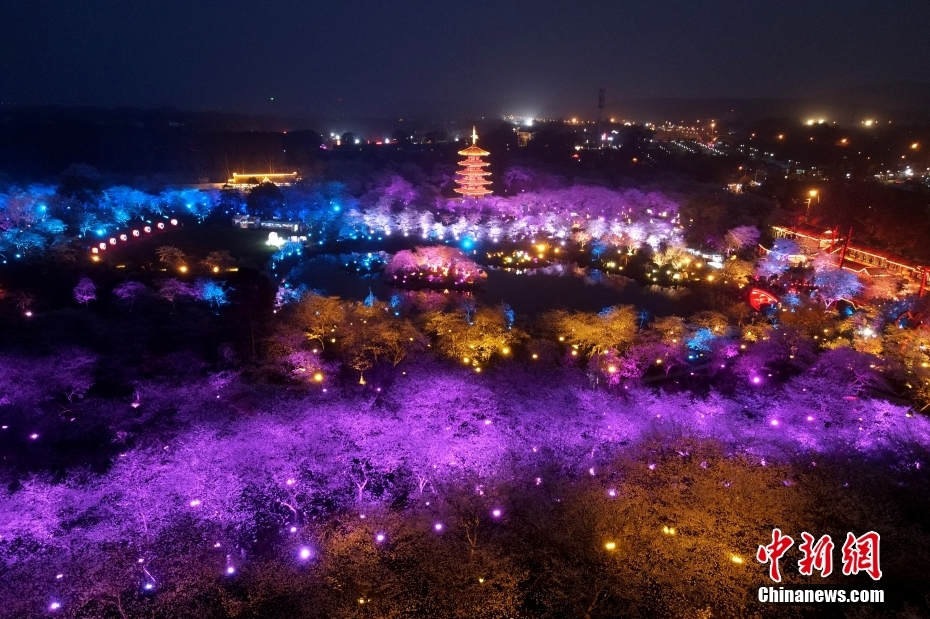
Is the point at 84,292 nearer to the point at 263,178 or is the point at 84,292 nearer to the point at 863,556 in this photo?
the point at 863,556

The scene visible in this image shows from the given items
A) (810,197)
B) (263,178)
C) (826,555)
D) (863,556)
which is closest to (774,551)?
(826,555)

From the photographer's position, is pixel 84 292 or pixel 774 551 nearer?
pixel 774 551

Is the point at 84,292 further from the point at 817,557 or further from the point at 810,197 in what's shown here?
the point at 810,197

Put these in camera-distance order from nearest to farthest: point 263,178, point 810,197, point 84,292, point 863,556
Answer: point 863,556, point 84,292, point 810,197, point 263,178

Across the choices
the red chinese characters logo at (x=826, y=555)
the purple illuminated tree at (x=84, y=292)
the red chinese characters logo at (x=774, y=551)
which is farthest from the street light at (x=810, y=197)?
the purple illuminated tree at (x=84, y=292)

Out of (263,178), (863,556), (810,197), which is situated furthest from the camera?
(263,178)

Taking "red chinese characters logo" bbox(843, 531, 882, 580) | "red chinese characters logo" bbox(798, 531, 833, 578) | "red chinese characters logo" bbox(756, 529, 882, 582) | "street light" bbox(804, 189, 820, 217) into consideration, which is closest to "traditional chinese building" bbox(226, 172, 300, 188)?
"street light" bbox(804, 189, 820, 217)

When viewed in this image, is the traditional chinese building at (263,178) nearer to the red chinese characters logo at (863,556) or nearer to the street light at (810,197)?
the street light at (810,197)

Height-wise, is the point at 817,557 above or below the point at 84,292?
below

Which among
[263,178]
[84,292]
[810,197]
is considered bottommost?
[84,292]

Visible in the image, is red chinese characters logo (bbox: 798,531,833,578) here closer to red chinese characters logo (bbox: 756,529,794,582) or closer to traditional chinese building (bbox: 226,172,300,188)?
red chinese characters logo (bbox: 756,529,794,582)
